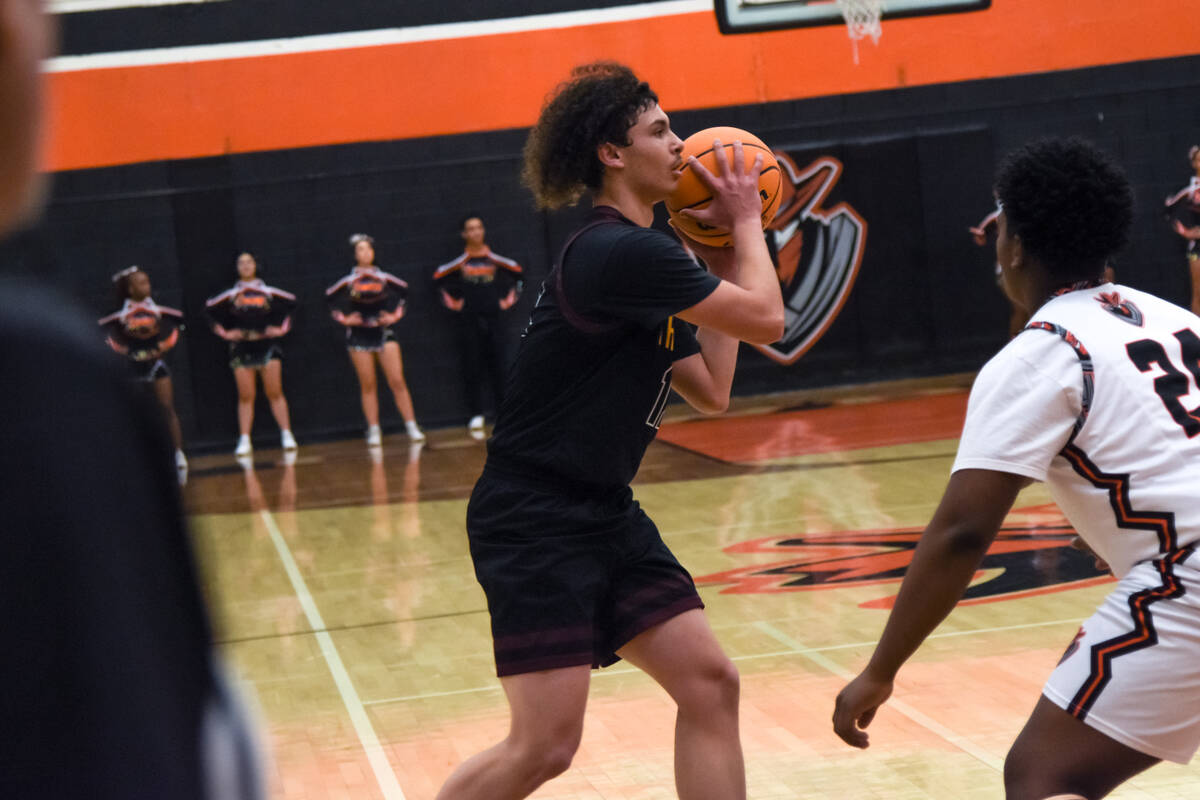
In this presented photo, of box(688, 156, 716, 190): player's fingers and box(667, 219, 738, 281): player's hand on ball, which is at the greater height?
box(688, 156, 716, 190): player's fingers

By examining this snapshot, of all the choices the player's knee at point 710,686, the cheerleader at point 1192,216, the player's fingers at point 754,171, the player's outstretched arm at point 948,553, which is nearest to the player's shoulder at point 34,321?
the player's outstretched arm at point 948,553

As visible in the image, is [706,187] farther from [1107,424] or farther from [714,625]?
[714,625]

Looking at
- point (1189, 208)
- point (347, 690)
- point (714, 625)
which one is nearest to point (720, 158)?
point (347, 690)

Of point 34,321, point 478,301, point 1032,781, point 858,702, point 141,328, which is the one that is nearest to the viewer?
point 34,321

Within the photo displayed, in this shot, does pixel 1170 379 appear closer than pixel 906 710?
Yes

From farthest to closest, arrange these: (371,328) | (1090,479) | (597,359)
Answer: (371,328), (597,359), (1090,479)

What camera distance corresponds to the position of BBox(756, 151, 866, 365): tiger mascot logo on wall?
15.3m

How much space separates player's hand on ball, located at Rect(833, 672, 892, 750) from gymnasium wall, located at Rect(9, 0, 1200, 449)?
12575 millimetres

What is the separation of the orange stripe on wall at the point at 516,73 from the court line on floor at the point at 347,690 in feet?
23.0

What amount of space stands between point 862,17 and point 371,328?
573 cm

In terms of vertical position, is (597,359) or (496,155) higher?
(496,155)

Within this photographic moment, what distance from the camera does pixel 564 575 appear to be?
10.0ft

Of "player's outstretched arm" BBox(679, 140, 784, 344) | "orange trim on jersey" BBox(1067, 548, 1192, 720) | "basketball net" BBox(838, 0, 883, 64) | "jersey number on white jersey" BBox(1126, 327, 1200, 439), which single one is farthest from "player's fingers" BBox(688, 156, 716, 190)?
"basketball net" BBox(838, 0, 883, 64)

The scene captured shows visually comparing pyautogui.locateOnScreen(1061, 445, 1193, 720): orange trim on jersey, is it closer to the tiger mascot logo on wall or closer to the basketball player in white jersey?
the basketball player in white jersey
